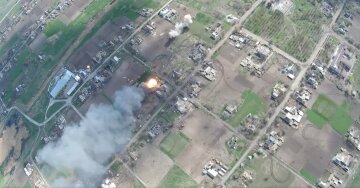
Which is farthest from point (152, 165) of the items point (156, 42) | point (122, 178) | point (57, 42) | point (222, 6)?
point (57, 42)

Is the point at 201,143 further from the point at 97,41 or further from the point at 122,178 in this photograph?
the point at 97,41

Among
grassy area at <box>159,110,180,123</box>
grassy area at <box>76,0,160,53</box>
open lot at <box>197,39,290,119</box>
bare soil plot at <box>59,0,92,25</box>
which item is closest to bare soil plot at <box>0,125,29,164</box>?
grassy area at <box>76,0,160,53</box>

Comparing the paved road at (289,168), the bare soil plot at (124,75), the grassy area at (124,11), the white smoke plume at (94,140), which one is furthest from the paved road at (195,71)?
the paved road at (289,168)

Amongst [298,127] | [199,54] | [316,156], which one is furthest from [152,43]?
→ [316,156]

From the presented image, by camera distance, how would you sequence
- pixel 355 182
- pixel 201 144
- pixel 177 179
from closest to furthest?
pixel 355 182, pixel 177 179, pixel 201 144

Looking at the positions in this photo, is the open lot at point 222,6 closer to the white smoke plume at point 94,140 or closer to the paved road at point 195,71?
the paved road at point 195,71

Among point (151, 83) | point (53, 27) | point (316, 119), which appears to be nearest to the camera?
point (316, 119)

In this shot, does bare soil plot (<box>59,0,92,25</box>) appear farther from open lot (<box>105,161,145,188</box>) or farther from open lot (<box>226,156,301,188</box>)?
open lot (<box>226,156,301,188</box>)
